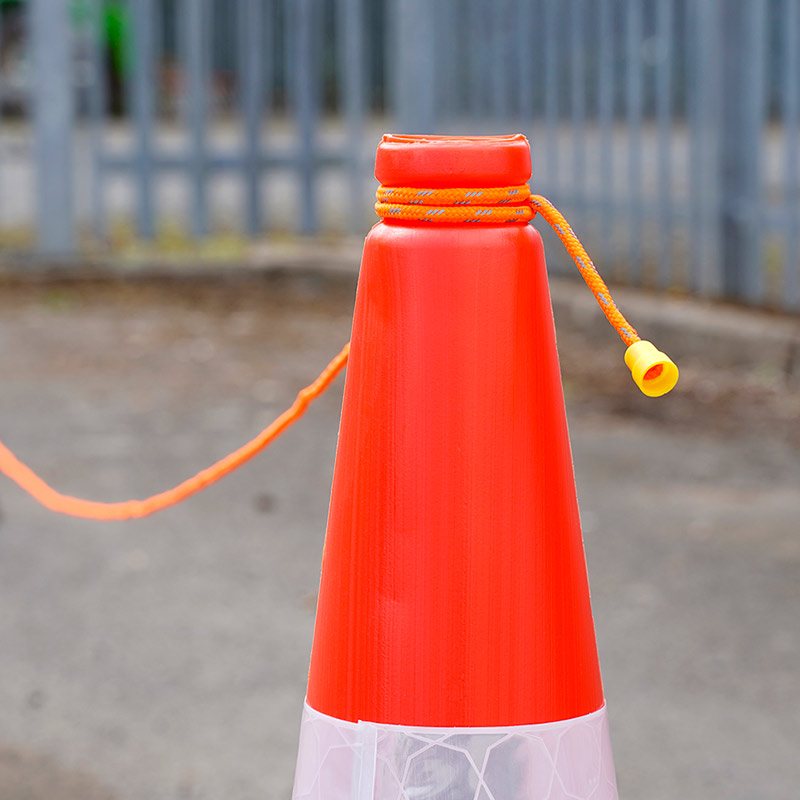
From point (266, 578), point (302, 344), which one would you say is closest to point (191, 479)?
point (266, 578)

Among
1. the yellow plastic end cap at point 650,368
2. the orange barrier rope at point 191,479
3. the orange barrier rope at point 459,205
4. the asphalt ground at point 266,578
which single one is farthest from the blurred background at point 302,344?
the orange barrier rope at point 459,205

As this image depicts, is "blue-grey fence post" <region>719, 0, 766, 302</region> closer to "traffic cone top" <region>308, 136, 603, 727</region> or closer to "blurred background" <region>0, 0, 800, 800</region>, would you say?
"blurred background" <region>0, 0, 800, 800</region>

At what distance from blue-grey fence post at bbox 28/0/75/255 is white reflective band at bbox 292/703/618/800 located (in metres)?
6.91

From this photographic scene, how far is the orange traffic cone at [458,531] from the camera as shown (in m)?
1.70

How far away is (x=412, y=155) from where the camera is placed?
172 cm

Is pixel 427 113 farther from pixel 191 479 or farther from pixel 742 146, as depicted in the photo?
pixel 191 479

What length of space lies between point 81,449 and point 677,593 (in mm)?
1986

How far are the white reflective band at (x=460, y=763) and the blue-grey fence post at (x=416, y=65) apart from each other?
608 centimetres

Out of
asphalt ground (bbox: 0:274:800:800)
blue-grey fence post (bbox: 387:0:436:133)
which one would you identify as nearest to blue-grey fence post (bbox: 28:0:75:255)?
blue-grey fence post (bbox: 387:0:436:133)

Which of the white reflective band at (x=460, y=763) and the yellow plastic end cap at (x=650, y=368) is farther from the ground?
the yellow plastic end cap at (x=650, y=368)

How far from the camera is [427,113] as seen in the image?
761 centimetres

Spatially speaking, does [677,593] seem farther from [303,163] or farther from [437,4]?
[303,163]

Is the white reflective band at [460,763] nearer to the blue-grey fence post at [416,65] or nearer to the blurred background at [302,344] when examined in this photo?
the blurred background at [302,344]

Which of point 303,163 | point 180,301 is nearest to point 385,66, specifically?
point 303,163
